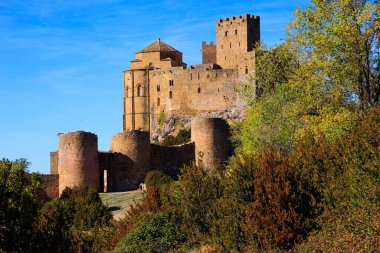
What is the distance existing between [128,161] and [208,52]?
4173 cm

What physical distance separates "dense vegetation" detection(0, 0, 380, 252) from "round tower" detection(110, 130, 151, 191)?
14776mm

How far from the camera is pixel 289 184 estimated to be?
22.9 meters

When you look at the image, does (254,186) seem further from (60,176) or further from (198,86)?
(198,86)

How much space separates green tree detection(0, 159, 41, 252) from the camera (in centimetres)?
1756

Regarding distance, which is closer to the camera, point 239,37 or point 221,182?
point 221,182

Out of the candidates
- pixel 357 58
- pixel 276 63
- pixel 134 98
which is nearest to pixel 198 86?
pixel 134 98

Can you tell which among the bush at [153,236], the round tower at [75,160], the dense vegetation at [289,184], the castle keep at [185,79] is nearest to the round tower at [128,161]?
the round tower at [75,160]

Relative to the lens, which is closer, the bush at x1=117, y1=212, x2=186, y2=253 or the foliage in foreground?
the foliage in foreground

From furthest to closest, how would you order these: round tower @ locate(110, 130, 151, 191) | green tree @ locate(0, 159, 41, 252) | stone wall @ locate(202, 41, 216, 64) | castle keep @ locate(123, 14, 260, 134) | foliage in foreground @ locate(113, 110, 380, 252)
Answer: stone wall @ locate(202, 41, 216, 64) → castle keep @ locate(123, 14, 260, 134) → round tower @ locate(110, 130, 151, 191) → foliage in foreground @ locate(113, 110, 380, 252) → green tree @ locate(0, 159, 41, 252)

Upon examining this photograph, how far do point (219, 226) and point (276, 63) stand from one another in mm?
11432

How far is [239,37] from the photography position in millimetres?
83500

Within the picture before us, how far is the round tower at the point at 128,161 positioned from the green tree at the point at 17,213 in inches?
1238

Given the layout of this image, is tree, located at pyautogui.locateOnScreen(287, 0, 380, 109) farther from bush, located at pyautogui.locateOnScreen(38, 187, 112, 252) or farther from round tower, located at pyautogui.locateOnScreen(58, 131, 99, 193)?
round tower, located at pyautogui.locateOnScreen(58, 131, 99, 193)

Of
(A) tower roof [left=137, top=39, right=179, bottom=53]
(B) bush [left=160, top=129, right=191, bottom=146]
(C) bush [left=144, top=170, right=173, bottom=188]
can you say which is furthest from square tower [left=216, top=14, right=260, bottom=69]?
(C) bush [left=144, top=170, right=173, bottom=188]
